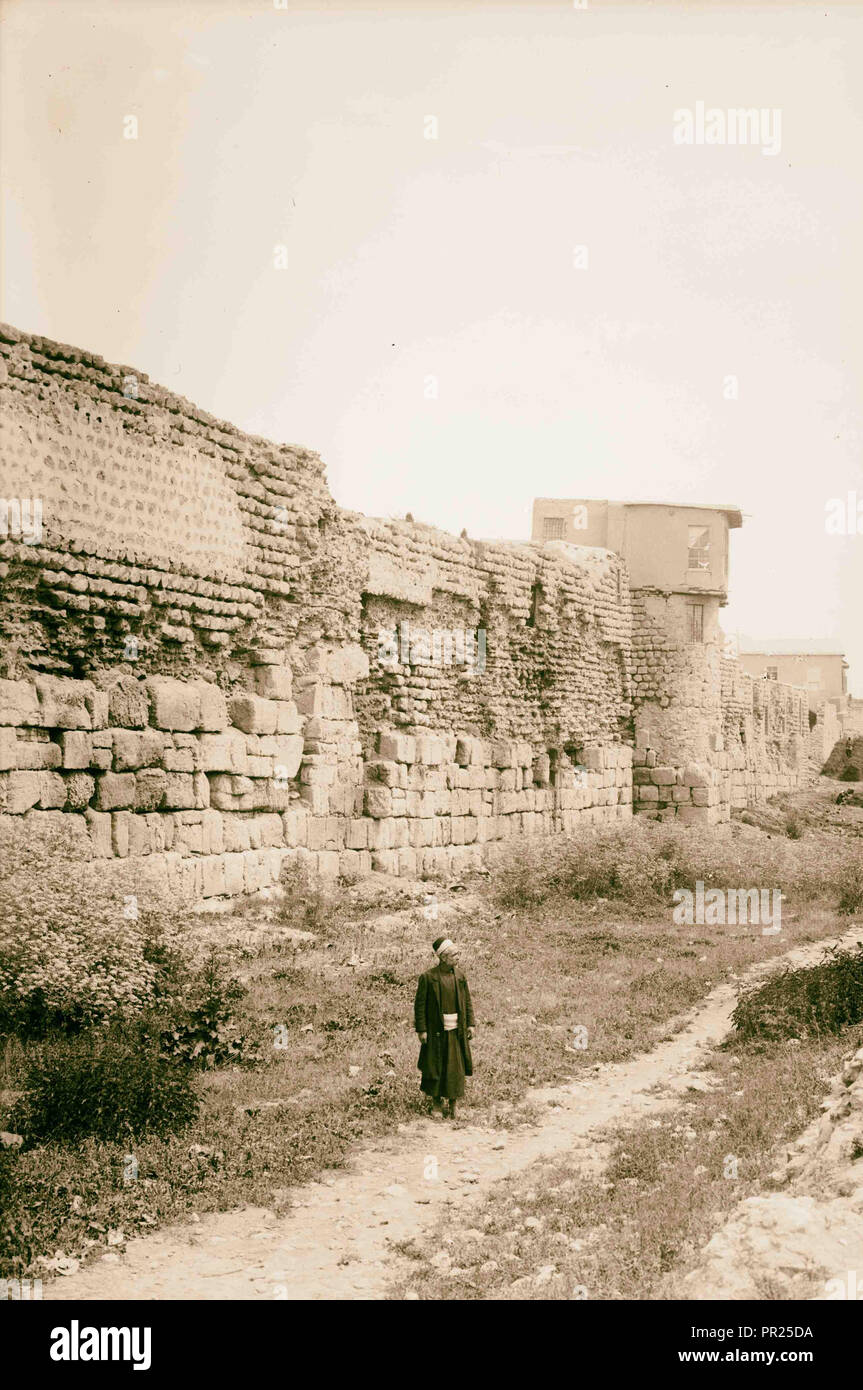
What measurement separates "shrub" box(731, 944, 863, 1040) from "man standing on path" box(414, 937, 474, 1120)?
263cm

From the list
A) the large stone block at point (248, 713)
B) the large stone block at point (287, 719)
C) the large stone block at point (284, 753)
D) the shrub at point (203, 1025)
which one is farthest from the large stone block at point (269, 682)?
the shrub at point (203, 1025)

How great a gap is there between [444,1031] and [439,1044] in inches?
3.3

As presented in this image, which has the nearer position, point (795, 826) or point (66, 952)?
point (66, 952)

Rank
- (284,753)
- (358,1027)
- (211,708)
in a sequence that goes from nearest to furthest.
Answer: (358,1027) → (211,708) → (284,753)

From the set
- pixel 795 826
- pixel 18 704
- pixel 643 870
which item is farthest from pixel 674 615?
pixel 18 704

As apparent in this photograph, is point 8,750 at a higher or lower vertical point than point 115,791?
higher

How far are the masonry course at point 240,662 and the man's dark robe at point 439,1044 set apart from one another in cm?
336

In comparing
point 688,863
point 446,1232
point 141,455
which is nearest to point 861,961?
point 446,1232

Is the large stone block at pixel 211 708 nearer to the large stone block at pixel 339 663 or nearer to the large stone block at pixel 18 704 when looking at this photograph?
the large stone block at pixel 339 663

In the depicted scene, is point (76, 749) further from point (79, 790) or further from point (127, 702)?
point (127, 702)

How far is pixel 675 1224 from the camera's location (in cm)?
536

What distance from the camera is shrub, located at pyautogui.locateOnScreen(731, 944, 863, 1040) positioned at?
8.94m

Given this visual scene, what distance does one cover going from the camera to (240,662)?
12219mm

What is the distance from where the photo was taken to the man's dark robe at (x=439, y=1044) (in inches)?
288
